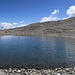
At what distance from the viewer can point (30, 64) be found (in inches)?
1900

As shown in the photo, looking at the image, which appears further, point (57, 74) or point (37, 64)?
point (37, 64)

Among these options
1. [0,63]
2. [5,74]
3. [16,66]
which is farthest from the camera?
[0,63]

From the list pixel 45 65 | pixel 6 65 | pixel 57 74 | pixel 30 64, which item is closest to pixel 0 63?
pixel 6 65

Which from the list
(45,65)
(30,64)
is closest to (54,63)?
(45,65)

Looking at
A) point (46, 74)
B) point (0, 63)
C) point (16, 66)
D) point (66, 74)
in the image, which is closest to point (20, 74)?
point (46, 74)

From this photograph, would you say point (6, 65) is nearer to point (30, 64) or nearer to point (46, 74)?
point (30, 64)

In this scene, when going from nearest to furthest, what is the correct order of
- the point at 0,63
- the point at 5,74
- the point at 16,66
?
the point at 5,74
the point at 16,66
the point at 0,63

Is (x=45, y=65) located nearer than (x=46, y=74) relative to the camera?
No

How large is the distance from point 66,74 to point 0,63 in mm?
20728

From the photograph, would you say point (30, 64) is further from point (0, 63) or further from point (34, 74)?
point (34, 74)

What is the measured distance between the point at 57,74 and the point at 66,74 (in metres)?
1.69

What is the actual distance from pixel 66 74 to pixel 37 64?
1477cm

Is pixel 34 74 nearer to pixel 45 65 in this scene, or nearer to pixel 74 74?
pixel 74 74

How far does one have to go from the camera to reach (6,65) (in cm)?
4678
